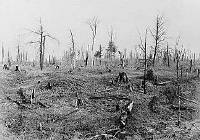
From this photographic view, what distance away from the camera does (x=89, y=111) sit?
32625mm

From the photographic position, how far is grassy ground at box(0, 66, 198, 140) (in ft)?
93.0

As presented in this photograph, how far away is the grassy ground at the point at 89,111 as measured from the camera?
28.4m

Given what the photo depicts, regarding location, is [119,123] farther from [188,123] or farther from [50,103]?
[50,103]

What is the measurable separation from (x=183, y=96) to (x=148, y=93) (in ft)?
13.9

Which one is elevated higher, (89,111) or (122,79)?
(122,79)

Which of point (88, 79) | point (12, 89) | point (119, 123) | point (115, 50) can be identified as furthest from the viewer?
point (115, 50)

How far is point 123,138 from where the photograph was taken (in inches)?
1073

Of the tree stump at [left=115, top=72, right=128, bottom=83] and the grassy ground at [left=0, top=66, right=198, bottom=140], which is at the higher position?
the tree stump at [left=115, top=72, right=128, bottom=83]

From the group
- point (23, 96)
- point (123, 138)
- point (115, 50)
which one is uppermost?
point (115, 50)

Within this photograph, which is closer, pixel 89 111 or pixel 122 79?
pixel 89 111

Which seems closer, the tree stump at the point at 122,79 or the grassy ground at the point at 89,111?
the grassy ground at the point at 89,111

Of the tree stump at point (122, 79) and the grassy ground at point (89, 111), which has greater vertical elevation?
the tree stump at point (122, 79)

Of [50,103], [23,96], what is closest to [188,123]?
[50,103]

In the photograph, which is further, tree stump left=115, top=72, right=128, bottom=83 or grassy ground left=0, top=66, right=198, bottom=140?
tree stump left=115, top=72, right=128, bottom=83
